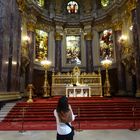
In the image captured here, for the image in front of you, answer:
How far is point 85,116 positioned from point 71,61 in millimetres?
13638

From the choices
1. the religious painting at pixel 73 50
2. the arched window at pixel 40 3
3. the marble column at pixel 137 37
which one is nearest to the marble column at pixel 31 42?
the arched window at pixel 40 3

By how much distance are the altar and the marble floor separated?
8.27 m

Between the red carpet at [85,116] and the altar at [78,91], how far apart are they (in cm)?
456

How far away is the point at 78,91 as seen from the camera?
49.7ft

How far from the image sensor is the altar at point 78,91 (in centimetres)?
1492

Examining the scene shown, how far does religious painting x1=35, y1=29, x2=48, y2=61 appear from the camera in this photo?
20.4 metres

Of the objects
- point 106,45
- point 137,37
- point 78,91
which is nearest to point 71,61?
point 106,45

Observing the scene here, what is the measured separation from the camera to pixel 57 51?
21.6 meters

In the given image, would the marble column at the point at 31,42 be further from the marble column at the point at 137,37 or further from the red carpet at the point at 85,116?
the marble column at the point at 137,37

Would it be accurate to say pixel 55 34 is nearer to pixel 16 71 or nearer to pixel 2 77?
pixel 16 71

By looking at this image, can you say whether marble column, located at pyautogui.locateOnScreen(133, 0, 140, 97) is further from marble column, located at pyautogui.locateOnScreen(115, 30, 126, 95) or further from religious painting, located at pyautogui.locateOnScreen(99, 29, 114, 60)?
religious painting, located at pyautogui.locateOnScreen(99, 29, 114, 60)

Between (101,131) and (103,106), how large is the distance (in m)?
3.42

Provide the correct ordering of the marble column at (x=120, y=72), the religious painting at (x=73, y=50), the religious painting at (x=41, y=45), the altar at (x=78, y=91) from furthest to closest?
the religious painting at (x=73, y=50)
the religious painting at (x=41, y=45)
the marble column at (x=120, y=72)
the altar at (x=78, y=91)

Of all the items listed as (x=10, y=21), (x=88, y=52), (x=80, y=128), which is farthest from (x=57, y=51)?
(x=80, y=128)
